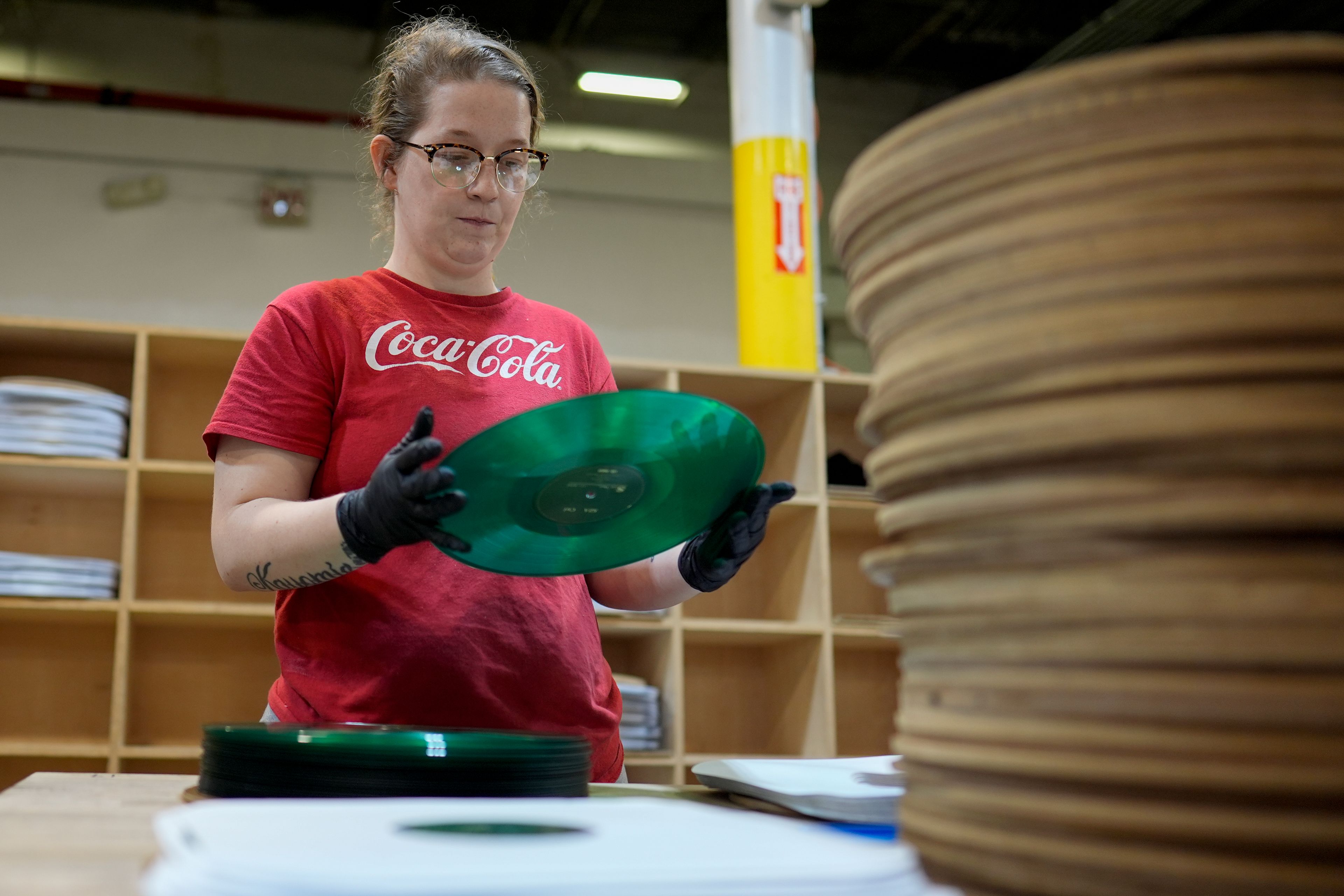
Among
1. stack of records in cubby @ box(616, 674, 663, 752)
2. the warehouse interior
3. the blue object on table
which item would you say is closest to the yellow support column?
stack of records in cubby @ box(616, 674, 663, 752)

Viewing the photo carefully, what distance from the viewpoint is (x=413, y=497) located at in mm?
875

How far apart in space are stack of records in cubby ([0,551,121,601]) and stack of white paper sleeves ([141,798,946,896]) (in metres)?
2.91

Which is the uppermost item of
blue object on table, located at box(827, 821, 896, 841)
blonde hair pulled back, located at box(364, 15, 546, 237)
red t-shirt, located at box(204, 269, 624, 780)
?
blonde hair pulled back, located at box(364, 15, 546, 237)

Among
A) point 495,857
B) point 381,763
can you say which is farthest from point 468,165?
point 495,857

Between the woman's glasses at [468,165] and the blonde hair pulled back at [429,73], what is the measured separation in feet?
0.25

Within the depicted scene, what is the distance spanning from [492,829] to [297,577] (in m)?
0.69

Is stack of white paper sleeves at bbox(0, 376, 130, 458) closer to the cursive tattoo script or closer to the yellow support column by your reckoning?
the yellow support column

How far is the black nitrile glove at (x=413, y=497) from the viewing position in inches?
33.4

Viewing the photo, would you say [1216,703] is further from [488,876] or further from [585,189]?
[585,189]

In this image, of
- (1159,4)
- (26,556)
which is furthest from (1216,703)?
(1159,4)

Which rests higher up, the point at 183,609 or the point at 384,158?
the point at 384,158

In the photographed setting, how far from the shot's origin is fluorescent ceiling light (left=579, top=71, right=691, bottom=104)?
6.00m


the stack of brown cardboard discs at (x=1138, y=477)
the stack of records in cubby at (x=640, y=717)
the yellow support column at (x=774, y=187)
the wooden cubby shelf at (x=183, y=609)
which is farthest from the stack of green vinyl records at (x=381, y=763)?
the yellow support column at (x=774, y=187)

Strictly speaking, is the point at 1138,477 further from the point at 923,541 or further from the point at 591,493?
the point at 591,493
